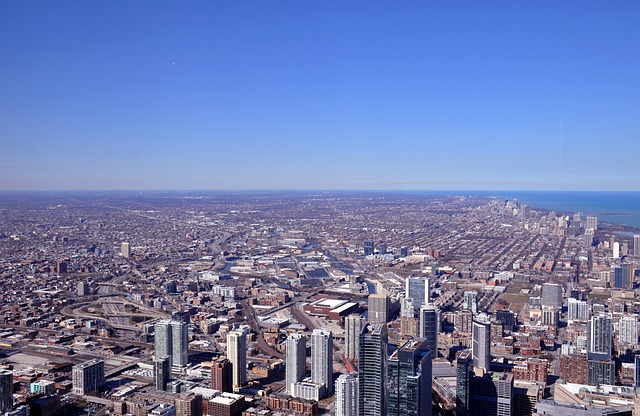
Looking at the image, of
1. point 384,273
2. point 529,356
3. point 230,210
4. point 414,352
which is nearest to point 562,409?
point 414,352

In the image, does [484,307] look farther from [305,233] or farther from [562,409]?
[305,233]

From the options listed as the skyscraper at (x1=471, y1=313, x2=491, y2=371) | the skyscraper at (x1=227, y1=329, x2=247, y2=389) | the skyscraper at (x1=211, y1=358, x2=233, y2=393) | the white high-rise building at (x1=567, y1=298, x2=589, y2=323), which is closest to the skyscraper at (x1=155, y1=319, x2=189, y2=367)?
the skyscraper at (x1=227, y1=329, x2=247, y2=389)

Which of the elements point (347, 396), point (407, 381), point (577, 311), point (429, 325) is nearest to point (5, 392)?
point (347, 396)

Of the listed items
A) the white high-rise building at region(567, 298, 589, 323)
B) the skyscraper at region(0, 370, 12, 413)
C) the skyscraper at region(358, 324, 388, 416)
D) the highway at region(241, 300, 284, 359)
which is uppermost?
the skyscraper at region(358, 324, 388, 416)

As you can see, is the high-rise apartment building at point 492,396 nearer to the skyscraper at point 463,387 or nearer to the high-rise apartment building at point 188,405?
the skyscraper at point 463,387

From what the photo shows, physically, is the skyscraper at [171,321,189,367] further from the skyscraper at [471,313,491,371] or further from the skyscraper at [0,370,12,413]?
the skyscraper at [471,313,491,371]

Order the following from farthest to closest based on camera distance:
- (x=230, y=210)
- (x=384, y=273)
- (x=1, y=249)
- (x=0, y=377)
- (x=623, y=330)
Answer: (x=230, y=210) → (x=1, y=249) → (x=384, y=273) → (x=623, y=330) → (x=0, y=377)

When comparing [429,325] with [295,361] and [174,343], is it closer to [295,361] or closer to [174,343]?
[295,361]

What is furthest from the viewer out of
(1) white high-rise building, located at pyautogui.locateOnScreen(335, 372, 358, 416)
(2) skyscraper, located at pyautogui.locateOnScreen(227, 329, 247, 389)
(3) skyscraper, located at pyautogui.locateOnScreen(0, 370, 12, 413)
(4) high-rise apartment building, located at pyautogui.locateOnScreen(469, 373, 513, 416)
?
(2) skyscraper, located at pyautogui.locateOnScreen(227, 329, 247, 389)
